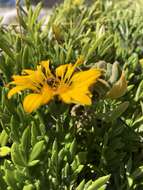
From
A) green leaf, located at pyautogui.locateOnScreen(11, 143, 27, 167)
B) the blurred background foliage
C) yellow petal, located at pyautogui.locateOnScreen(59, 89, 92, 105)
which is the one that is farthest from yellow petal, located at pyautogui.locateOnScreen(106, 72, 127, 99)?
green leaf, located at pyautogui.locateOnScreen(11, 143, 27, 167)

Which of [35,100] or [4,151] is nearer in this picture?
[35,100]

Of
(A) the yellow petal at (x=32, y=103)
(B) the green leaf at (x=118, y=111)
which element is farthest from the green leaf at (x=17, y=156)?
(B) the green leaf at (x=118, y=111)

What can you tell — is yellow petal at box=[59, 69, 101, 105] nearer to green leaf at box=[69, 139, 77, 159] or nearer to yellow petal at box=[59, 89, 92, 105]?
yellow petal at box=[59, 89, 92, 105]

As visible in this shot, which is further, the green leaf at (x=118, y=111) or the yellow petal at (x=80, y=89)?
the green leaf at (x=118, y=111)

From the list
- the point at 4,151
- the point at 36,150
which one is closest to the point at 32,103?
the point at 36,150

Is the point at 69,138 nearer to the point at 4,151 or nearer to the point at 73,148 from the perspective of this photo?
the point at 73,148

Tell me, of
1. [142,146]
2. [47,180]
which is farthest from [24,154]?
[142,146]

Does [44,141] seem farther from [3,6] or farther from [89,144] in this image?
[3,6]

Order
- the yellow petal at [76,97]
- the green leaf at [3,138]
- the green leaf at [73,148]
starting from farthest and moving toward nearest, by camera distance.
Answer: the green leaf at [3,138], the green leaf at [73,148], the yellow petal at [76,97]

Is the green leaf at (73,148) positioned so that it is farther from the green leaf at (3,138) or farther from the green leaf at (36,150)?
the green leaf at (3,138)
